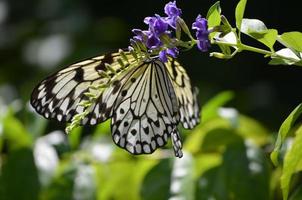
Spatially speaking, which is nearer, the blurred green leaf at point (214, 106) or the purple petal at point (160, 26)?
the purple petal at point (160, 26)

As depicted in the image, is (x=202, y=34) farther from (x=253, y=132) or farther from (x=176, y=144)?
(x=253, y=132)

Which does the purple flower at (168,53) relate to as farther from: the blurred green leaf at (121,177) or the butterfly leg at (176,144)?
the blurred green leaf at (121,177)

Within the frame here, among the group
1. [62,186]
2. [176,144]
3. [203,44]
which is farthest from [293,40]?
[62,186]

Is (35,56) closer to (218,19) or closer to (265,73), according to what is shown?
(265,73)

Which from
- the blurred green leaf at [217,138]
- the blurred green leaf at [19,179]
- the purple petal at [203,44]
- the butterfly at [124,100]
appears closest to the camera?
the purple petal at [203,44]

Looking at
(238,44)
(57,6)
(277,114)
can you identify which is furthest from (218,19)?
(57,6)

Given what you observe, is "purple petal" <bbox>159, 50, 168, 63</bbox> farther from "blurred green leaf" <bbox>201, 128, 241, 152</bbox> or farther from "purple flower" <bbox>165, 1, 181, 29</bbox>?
"blurred green leaf" <bbox>201, 128, 241, 152</bbox>

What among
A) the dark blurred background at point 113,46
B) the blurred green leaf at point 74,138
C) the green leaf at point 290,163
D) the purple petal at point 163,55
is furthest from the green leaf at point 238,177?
the dark blurred background at point 113,46
